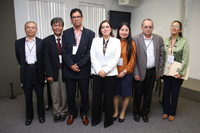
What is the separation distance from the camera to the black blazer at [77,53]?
222 cm

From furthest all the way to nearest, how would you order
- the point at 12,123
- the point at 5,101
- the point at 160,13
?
the point at 160,13
the point at 5,101
the point at 12,123

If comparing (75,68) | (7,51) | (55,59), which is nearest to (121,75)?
(75,68)

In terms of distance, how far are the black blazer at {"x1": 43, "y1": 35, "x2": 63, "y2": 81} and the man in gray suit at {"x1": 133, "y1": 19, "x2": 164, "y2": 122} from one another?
4.13 feet

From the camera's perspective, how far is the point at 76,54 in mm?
2232

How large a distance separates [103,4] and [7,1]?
3.10 meters

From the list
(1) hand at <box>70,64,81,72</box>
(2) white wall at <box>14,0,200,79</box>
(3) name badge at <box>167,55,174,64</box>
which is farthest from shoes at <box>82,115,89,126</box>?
(2) white wall at <box>14,0,200,79</box>

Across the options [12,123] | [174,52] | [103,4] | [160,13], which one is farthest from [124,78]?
[103,4]

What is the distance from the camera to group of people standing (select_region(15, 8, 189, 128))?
215cm

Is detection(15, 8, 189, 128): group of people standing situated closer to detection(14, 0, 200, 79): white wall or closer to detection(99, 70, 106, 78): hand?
detection(99, 70, 106, 78): hand

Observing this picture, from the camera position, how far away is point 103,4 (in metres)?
5.32

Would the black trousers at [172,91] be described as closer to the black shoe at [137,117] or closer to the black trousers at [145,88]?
the black trousers at [145,88]

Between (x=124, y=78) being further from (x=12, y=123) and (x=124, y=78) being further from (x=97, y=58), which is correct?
(x=12, y=123)

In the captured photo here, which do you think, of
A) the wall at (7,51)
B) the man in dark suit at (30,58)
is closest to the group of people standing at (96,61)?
the man in dark suit at (30,58)

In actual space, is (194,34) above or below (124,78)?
above
